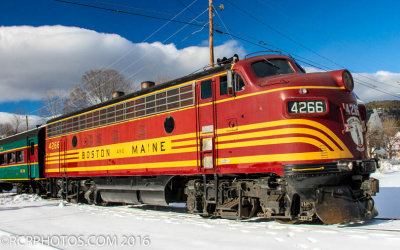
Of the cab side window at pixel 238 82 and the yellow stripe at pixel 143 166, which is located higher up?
the cab side window at pixel 238 82

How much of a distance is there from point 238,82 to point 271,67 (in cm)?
104

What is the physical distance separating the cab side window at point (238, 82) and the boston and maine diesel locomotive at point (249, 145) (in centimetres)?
3

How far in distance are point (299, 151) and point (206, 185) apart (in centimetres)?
287

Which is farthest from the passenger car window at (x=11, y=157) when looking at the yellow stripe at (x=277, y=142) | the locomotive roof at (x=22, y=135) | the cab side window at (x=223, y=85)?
the yellow stripe at (x=277, y=142)

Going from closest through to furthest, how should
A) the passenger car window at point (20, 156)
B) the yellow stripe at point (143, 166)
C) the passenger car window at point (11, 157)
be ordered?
the yellow stripe at point (143, 166)
the passenger car window at point (20, 156)
the passenger car window at point (11, 157)

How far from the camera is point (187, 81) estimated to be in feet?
33.0

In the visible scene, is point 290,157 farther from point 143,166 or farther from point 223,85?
point 143,166

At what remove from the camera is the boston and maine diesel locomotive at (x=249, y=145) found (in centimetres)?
755

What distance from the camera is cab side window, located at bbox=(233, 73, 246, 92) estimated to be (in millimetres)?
8672

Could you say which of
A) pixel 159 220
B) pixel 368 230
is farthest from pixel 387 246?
pixel 159 220

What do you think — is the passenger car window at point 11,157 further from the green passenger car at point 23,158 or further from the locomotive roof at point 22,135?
the locomotive roof at point 22,135

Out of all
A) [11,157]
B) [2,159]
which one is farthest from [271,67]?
[2,159]

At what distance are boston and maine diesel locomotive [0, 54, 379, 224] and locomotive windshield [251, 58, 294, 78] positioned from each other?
3cm

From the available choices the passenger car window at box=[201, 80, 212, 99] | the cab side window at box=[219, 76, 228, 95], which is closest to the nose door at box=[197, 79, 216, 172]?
the passenger car window at box=[201, 80, 212, 99]
